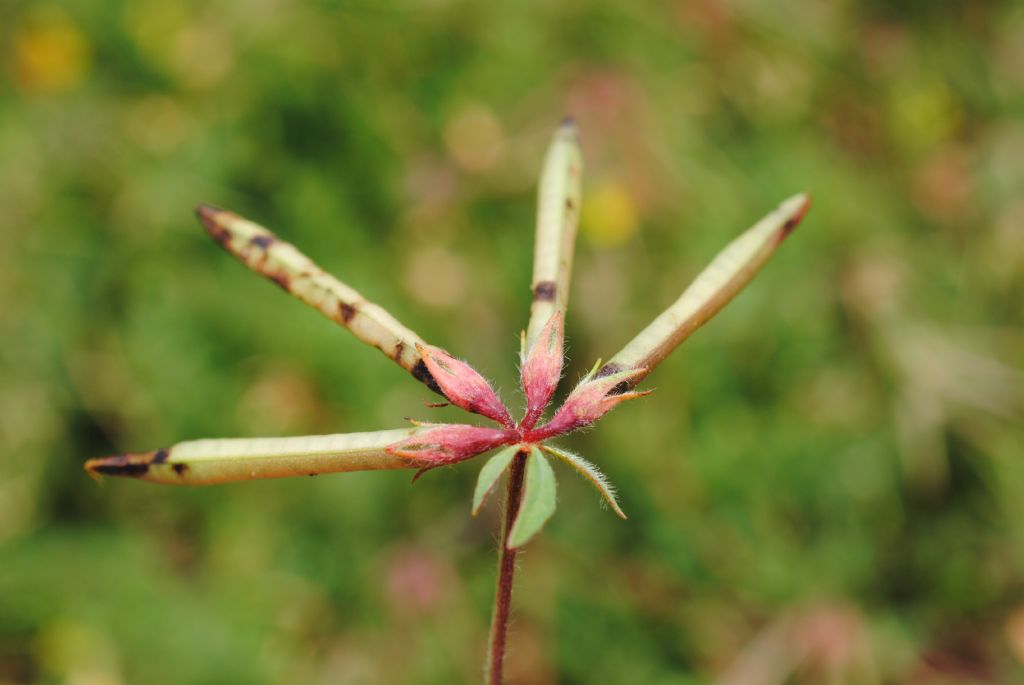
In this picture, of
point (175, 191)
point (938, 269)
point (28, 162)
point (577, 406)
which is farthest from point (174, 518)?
point (938, 269)

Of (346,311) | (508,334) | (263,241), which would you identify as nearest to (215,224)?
(263,241)

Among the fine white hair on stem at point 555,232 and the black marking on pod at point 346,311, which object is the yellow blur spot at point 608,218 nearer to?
the fine white hair on stem at point 555,232

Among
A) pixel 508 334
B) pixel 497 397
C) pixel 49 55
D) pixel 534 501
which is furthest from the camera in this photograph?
pixel 49 55

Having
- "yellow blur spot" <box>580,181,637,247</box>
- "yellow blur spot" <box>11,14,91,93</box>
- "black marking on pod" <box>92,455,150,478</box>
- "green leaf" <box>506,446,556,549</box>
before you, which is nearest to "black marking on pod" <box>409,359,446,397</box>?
"green leaf" <box>506,446,556,549</box>

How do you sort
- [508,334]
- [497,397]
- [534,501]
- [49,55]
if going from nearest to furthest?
[534,501]
[497,397]
[508,334]
[49,55]

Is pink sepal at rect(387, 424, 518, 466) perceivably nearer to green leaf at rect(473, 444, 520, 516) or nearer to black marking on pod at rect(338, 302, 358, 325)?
green leaf at rect(473, 444, 520, 516)

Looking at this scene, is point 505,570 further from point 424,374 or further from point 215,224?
point 215,224
